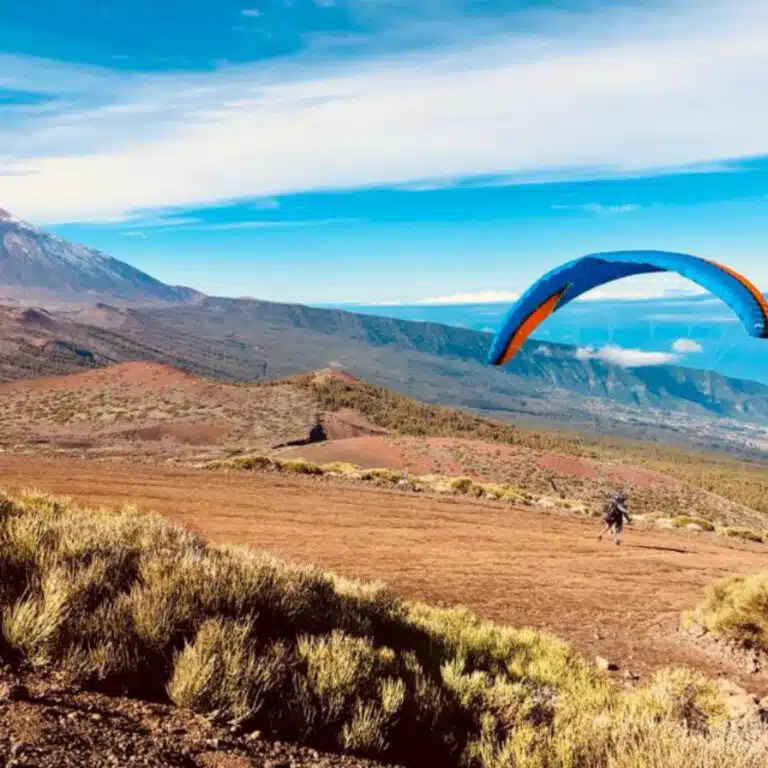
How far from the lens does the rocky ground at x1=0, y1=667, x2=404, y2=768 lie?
423cm

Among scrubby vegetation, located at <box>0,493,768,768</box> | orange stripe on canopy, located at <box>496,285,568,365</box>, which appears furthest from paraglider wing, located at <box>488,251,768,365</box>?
scrubby vegetation, located at <box>0,493,768,768</box>

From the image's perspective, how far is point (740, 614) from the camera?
1241 cm

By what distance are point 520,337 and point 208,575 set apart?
12.4 metres

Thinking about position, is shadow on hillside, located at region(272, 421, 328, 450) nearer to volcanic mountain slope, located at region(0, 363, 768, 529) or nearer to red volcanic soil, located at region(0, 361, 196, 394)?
volcanic mountain slope, located at region(0, 363, 768, 529)

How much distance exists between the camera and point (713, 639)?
12.7 m

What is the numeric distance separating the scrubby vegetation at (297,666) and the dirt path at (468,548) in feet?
14.6

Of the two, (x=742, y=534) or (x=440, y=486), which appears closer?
(x=742, y=534)

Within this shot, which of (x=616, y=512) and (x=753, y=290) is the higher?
(x=753, y=290)

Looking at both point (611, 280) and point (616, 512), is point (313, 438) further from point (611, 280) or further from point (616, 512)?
point (611, 280)

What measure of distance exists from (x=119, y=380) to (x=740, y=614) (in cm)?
6654

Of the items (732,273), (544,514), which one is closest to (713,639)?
(732,273)

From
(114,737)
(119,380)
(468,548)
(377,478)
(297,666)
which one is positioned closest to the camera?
(114,737)

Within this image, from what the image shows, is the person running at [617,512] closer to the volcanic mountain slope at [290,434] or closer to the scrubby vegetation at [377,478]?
the scrubby vegetation at [377,478]

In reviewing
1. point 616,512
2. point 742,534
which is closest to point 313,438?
point 742,534
